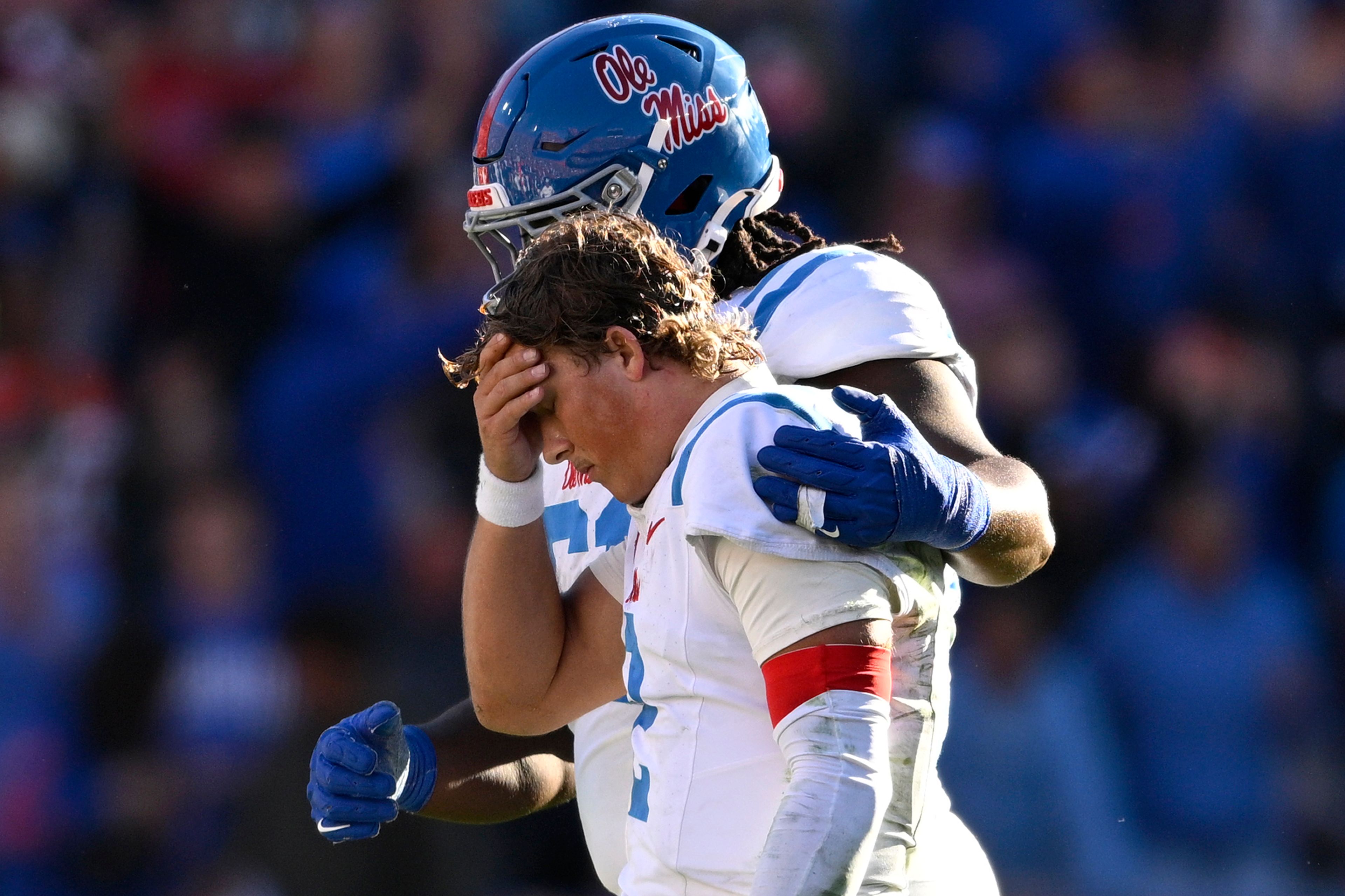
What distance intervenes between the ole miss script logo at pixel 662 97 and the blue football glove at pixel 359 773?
1.00 meters

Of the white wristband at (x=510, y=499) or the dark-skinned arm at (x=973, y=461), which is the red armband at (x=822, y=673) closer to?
the dark-skinned arm at (x=973, y=461)

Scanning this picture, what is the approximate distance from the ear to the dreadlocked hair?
1.96 ft

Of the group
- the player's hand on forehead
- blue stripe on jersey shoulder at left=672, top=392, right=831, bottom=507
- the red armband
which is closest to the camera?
the red armband

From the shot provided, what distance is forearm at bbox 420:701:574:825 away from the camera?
8.92ft

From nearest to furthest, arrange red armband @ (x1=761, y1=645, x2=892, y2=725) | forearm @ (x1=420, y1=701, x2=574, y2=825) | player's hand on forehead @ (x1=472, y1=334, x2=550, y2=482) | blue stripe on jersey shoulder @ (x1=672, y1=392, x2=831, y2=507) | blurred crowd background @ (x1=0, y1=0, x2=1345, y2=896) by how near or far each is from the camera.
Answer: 1. red armband @ (x1=761, y1=645, x2=892, y2=725)
2. blue stripe on jersey shoulder @ (x1=672, y1=392, x2=831, y2=507)
3. player's hand on forehead @ (x1=472, y1=334, x2=550, y2=482)
4. forearm @ (x1=420, y1=701, x2=574, y2=825)
5. blurred crowd background @ (x1=0, y1=0, x2=1345, y2=896)

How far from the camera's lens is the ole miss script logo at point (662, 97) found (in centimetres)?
249

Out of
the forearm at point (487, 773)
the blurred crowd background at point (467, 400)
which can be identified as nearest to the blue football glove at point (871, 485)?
the forearm at point (487, 773)

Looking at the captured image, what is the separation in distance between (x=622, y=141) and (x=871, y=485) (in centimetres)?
91

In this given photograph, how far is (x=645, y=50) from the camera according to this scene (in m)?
2.56

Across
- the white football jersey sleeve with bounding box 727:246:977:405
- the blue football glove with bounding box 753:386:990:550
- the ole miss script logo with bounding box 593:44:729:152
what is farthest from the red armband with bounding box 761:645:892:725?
the ole miss script logo with bounding box 593:44:729:152

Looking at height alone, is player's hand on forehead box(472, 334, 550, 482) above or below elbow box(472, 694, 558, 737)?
above

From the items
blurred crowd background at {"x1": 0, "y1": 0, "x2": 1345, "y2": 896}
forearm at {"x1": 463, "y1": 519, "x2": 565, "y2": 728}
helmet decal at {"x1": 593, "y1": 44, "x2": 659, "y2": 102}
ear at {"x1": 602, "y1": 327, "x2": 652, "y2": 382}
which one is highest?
helmet decal at {"x1": 593, "y1": 44, "x2": 659, "y2": 102}

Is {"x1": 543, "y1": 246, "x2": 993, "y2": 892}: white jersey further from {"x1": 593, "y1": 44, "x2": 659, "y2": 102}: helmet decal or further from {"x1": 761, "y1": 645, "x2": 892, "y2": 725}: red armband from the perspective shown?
{"x1": 593, "y1": 44, "x2": 659, "y2": 102}: helmet decal

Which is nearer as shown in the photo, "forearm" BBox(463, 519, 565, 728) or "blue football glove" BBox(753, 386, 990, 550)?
"blue football glove" BBox(753, 386, 990, 550)
